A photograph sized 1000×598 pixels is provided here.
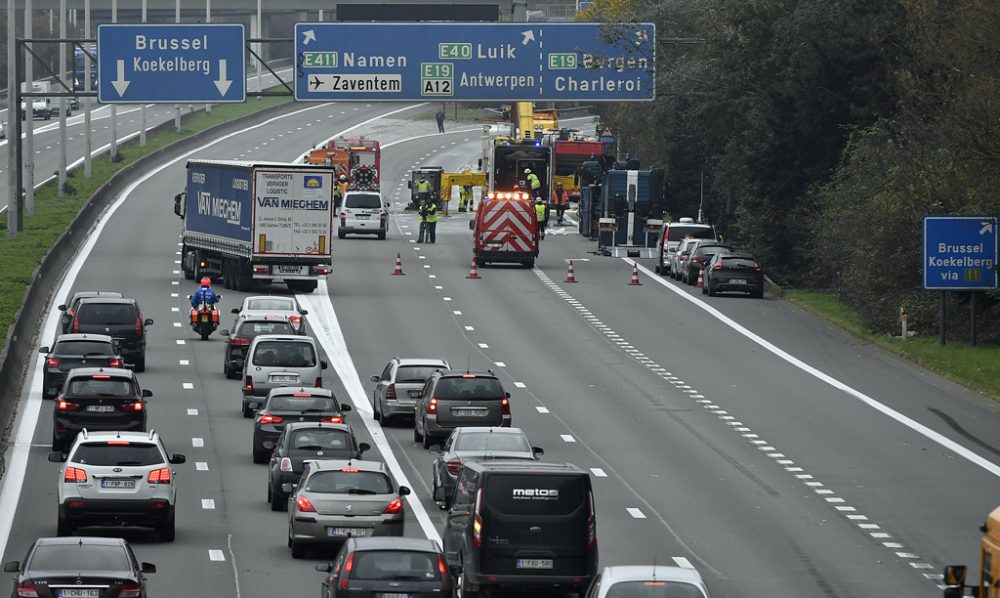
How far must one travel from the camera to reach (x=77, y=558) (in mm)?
18484

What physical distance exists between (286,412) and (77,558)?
45.9ft

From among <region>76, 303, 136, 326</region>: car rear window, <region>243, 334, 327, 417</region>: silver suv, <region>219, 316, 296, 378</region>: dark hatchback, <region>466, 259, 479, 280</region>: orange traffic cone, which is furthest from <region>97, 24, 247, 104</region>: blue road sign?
<region>243, 334, 327, 417</region>: silver suv

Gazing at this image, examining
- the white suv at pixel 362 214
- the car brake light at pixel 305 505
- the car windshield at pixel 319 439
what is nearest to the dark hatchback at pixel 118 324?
the car windshield at pixel 319 439

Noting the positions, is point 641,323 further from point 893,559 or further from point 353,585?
point 353,585

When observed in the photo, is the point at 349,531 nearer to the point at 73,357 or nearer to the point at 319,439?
the point at 319,439

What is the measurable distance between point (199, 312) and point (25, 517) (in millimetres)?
20239

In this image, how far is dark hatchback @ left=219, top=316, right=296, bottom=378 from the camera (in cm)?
4191

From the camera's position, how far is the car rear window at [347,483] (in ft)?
80.5

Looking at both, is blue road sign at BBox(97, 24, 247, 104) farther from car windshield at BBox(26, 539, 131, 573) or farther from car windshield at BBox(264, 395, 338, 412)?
car windshield at BBox(26, 539, 131, 573)

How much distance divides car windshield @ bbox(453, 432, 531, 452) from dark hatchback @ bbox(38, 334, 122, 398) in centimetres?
1198

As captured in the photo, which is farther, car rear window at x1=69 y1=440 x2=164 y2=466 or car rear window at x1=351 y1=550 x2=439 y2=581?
car rear window at x1=69 y1=440 x2=164 y2=466

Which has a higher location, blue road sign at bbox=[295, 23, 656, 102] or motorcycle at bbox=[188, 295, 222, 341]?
blue road sign at bbox=[295, 23, 656, 102]

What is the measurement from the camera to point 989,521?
50.1 ft

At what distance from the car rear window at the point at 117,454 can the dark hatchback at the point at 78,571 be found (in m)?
6.23
